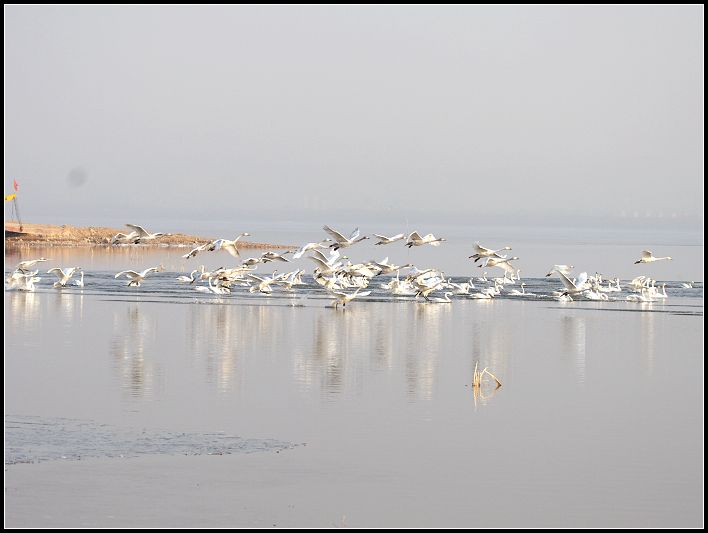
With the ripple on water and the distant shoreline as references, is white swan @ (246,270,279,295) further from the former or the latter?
the distant shoreline

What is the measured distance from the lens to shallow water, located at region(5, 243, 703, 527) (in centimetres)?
1285

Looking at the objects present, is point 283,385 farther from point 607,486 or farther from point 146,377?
point 607,486

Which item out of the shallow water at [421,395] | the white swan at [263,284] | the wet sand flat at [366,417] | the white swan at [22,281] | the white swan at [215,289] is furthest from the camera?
the white swan at [22,281]

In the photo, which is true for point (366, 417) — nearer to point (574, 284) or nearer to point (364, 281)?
point (574, 284)

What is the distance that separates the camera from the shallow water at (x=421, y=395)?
12852 millimetres

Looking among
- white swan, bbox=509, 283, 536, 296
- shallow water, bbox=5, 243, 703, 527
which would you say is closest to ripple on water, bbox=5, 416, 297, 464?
shallow water, bbox=5, 243, 703, 527

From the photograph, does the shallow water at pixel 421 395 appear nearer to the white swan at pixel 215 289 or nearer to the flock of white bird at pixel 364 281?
the flock of white bird at pixel 364 281

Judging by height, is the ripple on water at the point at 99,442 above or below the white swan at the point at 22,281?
below

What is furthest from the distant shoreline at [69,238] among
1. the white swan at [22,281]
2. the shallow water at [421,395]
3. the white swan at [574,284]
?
the shallow water at [421,395]

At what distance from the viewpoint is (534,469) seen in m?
13.6

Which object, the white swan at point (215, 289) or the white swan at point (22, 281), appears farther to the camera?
the white swan at point (22, 281)

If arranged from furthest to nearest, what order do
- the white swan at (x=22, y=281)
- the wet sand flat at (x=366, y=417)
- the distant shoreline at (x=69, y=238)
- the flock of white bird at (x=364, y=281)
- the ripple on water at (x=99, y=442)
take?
the distant shoreline at (x=69, y=238), the white swan at (x=22, y=281), the flock of white bird at (x=364, y=281), the ripple on water at (x=99, y=442), the wet sand flat at (x=366, y=417)

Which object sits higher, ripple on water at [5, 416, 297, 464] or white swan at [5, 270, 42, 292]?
white swan at [5, 270, 42, 292]

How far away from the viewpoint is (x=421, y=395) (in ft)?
59.1
